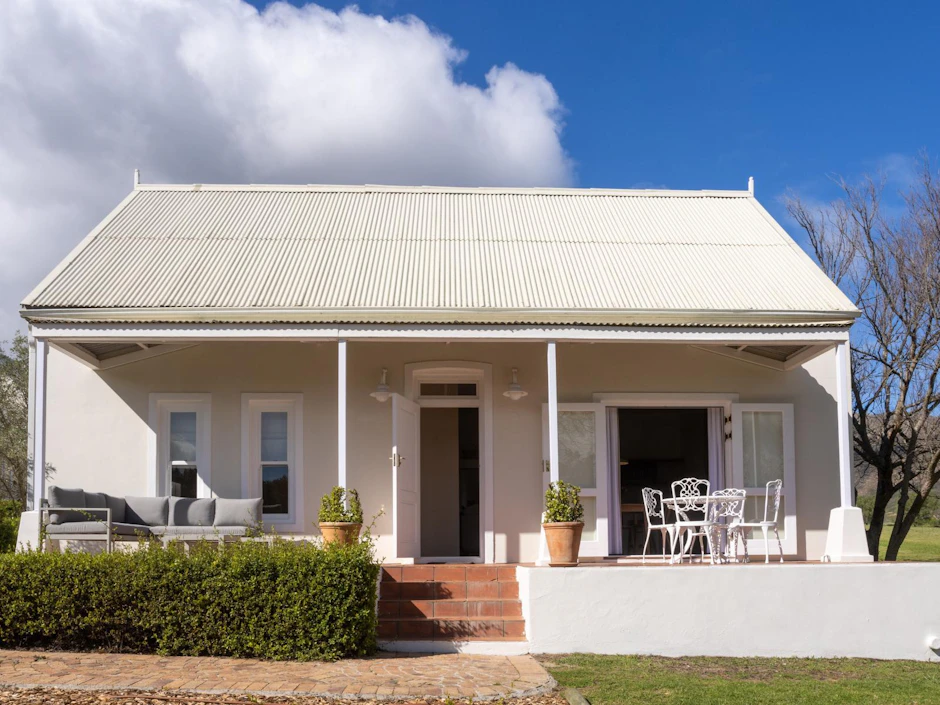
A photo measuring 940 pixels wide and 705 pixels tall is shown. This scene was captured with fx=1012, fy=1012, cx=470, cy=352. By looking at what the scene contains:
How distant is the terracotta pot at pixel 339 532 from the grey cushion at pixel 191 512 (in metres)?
2.16

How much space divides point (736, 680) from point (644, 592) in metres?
1.43

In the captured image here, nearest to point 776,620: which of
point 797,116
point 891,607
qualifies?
point 891,607

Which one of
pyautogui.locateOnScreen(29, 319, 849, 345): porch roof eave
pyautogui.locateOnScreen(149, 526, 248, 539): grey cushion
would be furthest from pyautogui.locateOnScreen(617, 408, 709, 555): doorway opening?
pyautogui.locateOnScreen(149, 526, 248, 539): grey cushion

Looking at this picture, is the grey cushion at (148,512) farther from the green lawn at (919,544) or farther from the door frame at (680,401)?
the green lawn at (919,544)

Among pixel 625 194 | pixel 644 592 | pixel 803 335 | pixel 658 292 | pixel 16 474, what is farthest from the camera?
pixel 16 474

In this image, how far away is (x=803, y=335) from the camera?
1072 cm

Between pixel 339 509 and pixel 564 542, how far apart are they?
7.23ft

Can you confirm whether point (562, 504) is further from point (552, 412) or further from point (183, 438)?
point (183, 438)

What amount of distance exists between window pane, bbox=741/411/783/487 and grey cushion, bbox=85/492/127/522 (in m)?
7.34

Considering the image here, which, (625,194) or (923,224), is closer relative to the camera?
(625,194)

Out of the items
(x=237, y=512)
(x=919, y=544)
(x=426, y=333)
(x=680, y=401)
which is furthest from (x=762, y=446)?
(x=919, y=544)

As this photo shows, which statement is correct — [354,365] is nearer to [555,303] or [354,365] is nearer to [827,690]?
[555,303]

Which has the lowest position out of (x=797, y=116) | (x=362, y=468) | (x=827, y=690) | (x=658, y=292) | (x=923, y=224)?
(x=827, y=690)

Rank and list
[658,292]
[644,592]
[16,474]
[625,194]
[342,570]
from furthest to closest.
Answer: [16,474] → [625,194] → [658,292] → [644,592] → [342,570]
